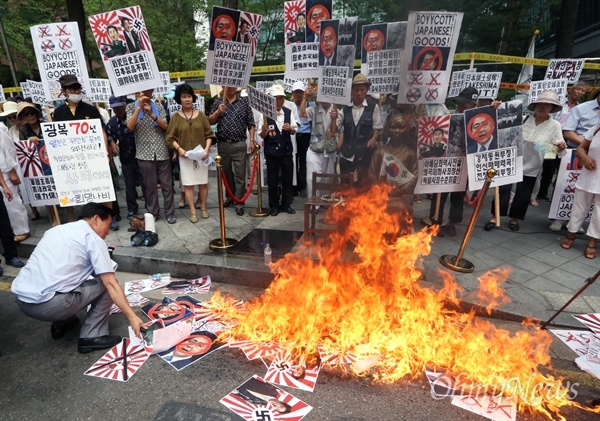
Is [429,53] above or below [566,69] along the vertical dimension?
below

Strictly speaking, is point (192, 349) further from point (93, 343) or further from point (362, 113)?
point (362, 113)

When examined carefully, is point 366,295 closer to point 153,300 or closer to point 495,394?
point 495,394

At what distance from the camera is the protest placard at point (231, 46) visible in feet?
17.5

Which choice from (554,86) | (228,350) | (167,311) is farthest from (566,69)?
(167,311)

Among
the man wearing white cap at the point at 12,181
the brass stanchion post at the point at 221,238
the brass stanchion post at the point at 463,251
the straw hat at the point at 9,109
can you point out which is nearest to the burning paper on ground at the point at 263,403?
the brass stanchion post at the point at 221,238

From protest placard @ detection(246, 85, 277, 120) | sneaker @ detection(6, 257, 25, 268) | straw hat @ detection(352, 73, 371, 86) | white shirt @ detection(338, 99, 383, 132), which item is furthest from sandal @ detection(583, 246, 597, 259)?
sneaker @ detection(6, 257, 25, 268)

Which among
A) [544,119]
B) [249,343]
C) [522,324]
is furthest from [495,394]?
[544,119]

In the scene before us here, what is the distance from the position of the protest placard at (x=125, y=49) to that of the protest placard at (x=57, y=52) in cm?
103

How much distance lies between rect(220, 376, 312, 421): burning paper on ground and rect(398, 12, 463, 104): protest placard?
174 inches

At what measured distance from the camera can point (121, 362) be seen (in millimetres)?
3260

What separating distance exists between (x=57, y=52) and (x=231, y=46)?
3.21 metres

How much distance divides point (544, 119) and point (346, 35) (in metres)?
3.79

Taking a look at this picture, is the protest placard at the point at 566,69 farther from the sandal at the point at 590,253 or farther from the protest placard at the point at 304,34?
the protest placard at the point at 304,34

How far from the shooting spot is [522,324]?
3.92 m
